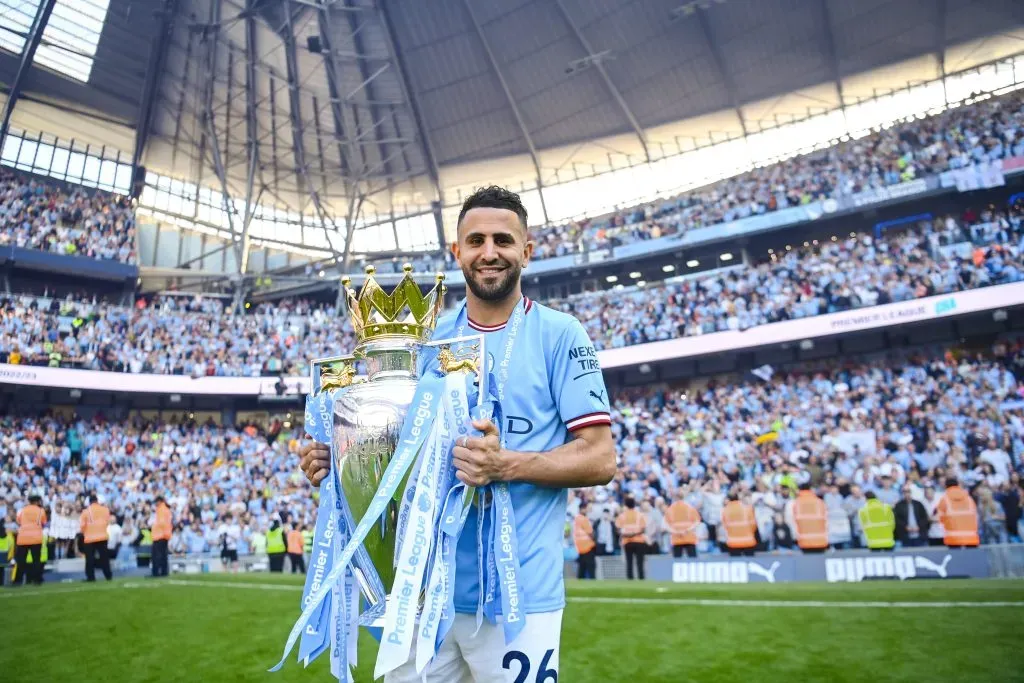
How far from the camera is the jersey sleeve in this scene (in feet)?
7.16

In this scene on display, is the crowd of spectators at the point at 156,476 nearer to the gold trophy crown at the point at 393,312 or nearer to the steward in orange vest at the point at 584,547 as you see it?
the steward in orange vest at the point at 584,547

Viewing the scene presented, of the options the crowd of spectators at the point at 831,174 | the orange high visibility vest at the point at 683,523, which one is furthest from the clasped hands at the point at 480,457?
the crowd of spectators at the point at 831,174

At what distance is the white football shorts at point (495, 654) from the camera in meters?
2.08

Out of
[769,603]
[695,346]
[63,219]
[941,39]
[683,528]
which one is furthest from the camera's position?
[63,219]

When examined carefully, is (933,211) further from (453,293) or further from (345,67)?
(345,67)

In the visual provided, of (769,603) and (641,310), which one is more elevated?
(641,310)

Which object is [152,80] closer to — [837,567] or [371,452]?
[837,567]

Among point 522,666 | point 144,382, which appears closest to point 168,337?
point 144,382

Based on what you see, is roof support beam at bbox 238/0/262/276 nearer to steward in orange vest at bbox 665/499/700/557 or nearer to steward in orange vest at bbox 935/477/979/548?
steward in orange vest at bbox 665/499/700/557

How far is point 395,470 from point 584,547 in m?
13.1

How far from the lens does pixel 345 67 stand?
32.3 m

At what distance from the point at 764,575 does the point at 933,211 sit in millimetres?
21787

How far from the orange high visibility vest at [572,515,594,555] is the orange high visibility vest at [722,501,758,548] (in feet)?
8.42

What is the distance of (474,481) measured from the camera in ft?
6.45
